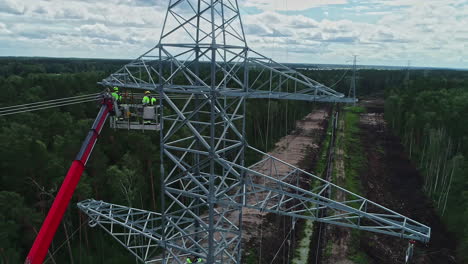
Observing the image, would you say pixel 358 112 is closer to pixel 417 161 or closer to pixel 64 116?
pixel 417 161

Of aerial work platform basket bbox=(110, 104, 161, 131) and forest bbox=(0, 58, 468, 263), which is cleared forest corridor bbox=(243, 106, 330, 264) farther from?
aerial work platform basket bbox=(110, 104, 161, 131)

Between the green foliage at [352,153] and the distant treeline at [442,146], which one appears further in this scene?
the green foliage at [352,153]

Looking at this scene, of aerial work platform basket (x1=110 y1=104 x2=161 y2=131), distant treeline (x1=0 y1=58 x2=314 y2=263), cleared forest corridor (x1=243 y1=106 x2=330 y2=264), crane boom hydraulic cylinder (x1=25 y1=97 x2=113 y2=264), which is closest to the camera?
crane boom hydraulic cylinder (x1=25 y1=97 x2=113 y2=264)

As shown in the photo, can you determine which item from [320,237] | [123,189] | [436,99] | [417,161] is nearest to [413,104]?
[436,99]

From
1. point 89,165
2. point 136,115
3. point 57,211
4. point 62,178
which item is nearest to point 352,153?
point 89,165

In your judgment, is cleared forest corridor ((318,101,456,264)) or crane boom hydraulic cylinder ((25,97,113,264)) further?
cleared forest corridor ((318,101,456,264))

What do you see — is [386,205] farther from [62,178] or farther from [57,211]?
→ [57,211]

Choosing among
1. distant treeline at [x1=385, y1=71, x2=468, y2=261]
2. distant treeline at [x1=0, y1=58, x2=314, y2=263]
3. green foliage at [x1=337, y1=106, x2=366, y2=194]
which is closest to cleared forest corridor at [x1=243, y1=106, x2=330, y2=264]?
green foliage at [x1=337, y1=106, x2=366, y2=194]

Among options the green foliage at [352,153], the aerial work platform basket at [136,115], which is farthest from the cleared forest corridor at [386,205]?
the aerial work platform basket at [136,115]

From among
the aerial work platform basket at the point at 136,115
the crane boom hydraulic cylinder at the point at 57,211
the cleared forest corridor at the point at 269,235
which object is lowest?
the cleared forest corridor at the point at 269,235

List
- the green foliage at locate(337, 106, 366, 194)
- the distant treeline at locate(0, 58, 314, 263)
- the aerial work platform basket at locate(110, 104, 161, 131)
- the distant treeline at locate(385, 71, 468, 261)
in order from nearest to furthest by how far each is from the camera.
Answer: the aerial work platform basket at locate(110, 104, 161, 131)
the distant treeline at locate(0, 58, 314, 263)
the distant treeline at locate(385, 71, 468, 261)
the green foliage at locate(337, 106, 366, 194)

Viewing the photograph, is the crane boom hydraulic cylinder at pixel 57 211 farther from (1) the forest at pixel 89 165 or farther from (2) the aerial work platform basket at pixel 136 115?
(1) the forest at pixel 89 165
